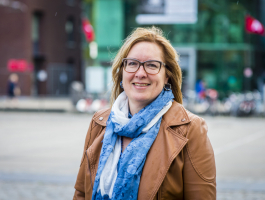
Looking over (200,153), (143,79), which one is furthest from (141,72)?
(200,153)

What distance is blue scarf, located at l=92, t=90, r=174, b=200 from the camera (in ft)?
6.98

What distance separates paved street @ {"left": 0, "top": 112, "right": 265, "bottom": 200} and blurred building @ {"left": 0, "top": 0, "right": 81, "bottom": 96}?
2198 centimetres

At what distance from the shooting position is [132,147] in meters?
2.19

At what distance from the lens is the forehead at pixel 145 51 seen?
227 centimetres

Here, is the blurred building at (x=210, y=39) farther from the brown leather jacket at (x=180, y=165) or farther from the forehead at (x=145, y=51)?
the brown leather jacket at (x=180, y=165)

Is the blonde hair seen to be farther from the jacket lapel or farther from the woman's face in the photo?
the jacket lapel

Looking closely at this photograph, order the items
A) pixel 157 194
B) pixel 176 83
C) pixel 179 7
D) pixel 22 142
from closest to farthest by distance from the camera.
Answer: pixel 157 194 → pixel 176 83 → pixel 22 142 → pixel 179 7

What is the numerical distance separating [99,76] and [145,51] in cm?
2227

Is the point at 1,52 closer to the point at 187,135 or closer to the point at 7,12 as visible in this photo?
the point at 7,12

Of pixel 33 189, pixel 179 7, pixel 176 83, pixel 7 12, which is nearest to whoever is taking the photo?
pixel 176 83

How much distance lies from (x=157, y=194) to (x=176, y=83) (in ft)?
2.50

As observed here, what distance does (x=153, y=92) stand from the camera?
7.64 ft

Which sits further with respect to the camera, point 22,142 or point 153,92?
point 22,142

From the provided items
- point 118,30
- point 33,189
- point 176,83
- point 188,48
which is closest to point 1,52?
point 118,30
